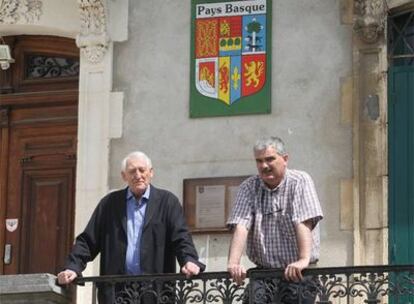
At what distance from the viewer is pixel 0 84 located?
12.9 metres

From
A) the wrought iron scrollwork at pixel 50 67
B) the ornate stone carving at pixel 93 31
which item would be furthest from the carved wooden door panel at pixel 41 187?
the ornate stone carving at pixel 93 31

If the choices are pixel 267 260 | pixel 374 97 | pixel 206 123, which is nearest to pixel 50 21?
pixel 206 123

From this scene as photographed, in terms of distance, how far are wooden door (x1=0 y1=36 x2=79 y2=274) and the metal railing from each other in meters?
2.79

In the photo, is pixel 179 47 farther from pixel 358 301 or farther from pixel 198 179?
pixel 358 301

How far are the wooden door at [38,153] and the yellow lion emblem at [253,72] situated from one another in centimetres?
171

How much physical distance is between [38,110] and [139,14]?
4.41ft

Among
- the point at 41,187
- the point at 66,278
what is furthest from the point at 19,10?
the point at 66,278

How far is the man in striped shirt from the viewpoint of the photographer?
9.28m

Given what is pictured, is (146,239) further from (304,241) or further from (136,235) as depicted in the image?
(304,241)

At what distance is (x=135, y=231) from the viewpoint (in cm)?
970

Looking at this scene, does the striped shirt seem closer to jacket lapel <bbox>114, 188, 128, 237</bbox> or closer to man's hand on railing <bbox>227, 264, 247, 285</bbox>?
man's hand on railing <bbox>227, 264, 247, 285</bbox>

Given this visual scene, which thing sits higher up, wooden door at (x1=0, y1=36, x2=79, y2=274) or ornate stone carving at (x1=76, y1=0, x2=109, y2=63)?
ornate stone carving at (x1=76, y1=0, x2=109, y2=63)

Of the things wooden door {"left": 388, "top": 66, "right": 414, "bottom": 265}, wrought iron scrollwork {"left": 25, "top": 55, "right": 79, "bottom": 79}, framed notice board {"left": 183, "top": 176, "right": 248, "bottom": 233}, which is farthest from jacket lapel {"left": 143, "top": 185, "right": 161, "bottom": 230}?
wrought iron scrollwork {"left": 25, "top": 55, "right": 79, "bottom": 79}

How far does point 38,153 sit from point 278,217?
12.7 feet
